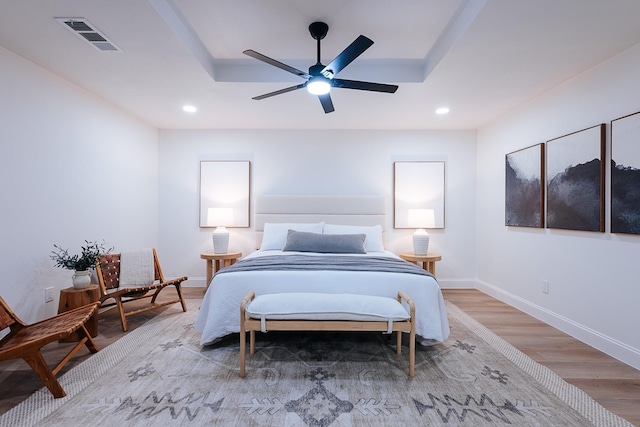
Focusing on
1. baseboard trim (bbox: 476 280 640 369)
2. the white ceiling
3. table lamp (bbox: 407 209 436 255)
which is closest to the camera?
the white ceiling

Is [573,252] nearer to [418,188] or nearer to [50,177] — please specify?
[418,188]

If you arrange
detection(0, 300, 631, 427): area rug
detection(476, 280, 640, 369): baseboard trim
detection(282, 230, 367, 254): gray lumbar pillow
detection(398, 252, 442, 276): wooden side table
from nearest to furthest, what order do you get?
detection(0, 300, 631, 427): area rug < detection(476, 280, 640, 369): baseboard trim < detection(282, 230, 367, 254): gray lumbar pillow < detection(398, 252, 442, 276): wooden side table

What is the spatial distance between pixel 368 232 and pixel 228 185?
2.23 m

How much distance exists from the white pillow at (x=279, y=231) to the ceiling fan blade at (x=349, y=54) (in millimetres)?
2182

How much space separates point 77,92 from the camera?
312cm

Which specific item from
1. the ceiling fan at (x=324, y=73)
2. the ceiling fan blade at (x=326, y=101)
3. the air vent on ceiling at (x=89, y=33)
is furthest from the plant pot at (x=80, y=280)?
the ceiling fan blade at (x=326, y=101)

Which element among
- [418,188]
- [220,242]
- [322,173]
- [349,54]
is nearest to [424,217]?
[418,188]

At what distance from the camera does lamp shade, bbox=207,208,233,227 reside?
14.0ft

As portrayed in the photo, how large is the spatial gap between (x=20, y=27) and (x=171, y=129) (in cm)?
252

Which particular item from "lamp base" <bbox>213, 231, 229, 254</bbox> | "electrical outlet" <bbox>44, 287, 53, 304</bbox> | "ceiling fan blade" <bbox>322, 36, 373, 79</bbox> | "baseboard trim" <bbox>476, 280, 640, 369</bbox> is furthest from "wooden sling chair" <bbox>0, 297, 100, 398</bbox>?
"baseboard trim" <bbox>476, 280, 640, 369</bbox>

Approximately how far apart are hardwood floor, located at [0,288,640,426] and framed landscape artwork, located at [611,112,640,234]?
1.05 metres

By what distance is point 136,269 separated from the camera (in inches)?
131

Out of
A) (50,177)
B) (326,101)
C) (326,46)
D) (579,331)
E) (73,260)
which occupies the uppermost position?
(326,46)

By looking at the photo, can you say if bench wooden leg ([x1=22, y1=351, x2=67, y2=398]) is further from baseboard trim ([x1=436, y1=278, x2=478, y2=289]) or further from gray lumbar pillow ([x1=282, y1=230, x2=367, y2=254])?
baseboard trim ([x1=436, y1=278, x2=478, y2=289])
